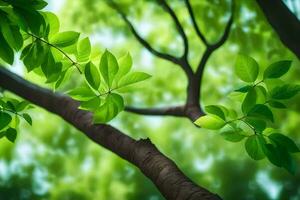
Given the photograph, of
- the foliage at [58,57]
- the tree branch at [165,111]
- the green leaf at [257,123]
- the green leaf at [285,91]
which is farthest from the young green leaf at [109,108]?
the tree branch at [165,111]

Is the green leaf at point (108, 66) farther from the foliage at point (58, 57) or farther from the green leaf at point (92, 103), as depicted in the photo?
the green leaf at point (92, 103)

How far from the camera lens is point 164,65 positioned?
9.28 meters

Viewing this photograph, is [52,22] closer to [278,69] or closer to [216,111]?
[216,111]

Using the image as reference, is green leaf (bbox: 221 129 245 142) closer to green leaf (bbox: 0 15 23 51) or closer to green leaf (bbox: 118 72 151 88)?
green leaf (bbox: 118 72 151 88)

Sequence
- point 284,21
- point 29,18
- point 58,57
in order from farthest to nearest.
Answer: point 284,21, point 58,57, point 29,18

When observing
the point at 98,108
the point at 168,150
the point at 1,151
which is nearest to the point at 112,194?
the point at 168,150

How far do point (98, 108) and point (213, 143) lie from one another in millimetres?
9907

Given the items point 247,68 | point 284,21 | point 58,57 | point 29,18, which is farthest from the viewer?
point 284,21

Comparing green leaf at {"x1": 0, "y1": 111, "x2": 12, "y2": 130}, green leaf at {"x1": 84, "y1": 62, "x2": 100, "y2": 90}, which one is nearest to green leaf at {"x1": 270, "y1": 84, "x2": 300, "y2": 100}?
green leaf at {"x1": 84, "y1": 62, "x2": 100, "y2": 90}

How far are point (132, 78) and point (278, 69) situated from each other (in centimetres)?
61

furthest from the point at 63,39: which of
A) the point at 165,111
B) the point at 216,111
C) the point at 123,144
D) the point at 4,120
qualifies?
the point at 165,111

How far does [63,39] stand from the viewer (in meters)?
1.73

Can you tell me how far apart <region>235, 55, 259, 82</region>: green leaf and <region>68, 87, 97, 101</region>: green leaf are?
63 centimetres

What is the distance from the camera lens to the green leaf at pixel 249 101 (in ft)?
5.49
